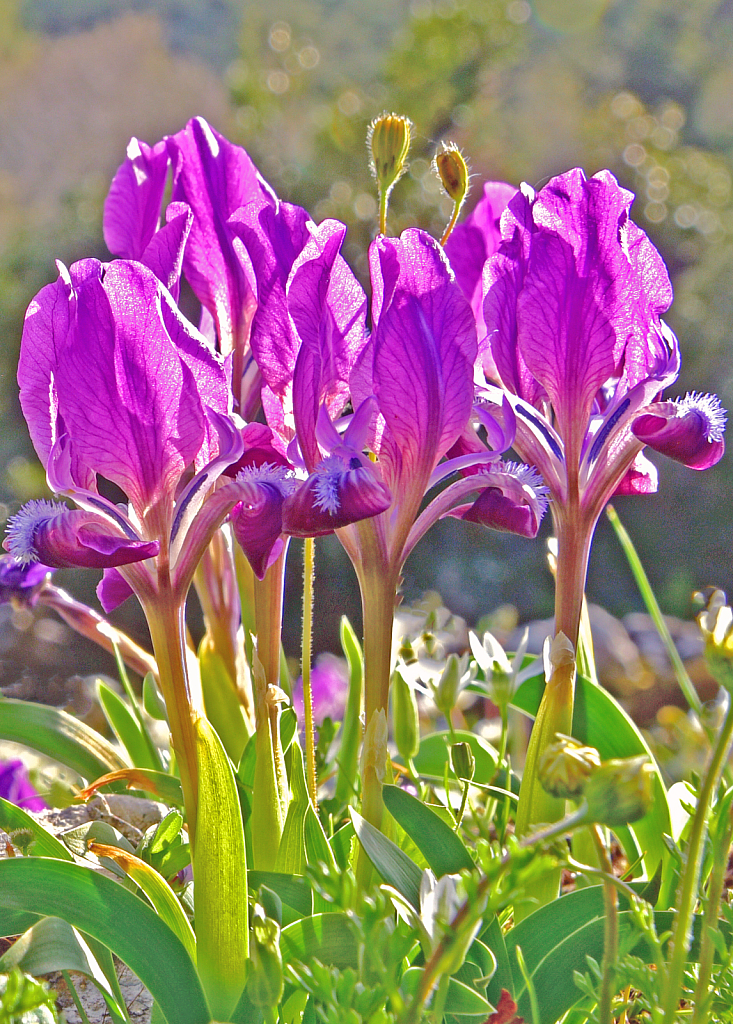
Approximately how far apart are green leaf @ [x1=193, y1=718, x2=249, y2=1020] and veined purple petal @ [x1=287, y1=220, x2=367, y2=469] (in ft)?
0.72

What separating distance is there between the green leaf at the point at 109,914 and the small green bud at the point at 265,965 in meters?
0.13

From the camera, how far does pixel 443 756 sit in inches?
33.3

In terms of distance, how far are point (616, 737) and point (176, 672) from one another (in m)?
0.31

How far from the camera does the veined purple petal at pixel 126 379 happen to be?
48cm

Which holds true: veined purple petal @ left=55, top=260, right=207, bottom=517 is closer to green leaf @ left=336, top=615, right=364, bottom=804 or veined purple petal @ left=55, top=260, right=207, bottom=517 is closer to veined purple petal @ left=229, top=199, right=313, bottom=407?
veined purple petal @ left=229, top=199, right=313, bottom=407

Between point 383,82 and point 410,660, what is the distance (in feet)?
12.1

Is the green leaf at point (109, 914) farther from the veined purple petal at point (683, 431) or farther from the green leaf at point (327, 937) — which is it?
the veined purple petal at point (683, 431)

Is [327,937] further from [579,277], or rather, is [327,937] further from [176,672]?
[579,277]

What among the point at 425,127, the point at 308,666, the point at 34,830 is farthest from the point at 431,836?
the point at 425,127

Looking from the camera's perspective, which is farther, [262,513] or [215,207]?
[215,207]

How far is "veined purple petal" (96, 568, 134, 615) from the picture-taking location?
22.3 inches

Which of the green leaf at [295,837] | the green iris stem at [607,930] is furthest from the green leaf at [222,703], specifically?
the green iris stem at [607,930]

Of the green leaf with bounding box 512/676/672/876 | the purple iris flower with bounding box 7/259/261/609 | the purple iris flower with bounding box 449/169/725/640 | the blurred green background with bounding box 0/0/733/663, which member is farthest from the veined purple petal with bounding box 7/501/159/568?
the blurred green background with bounding box 0/0/733/663

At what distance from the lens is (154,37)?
16.4 feet
